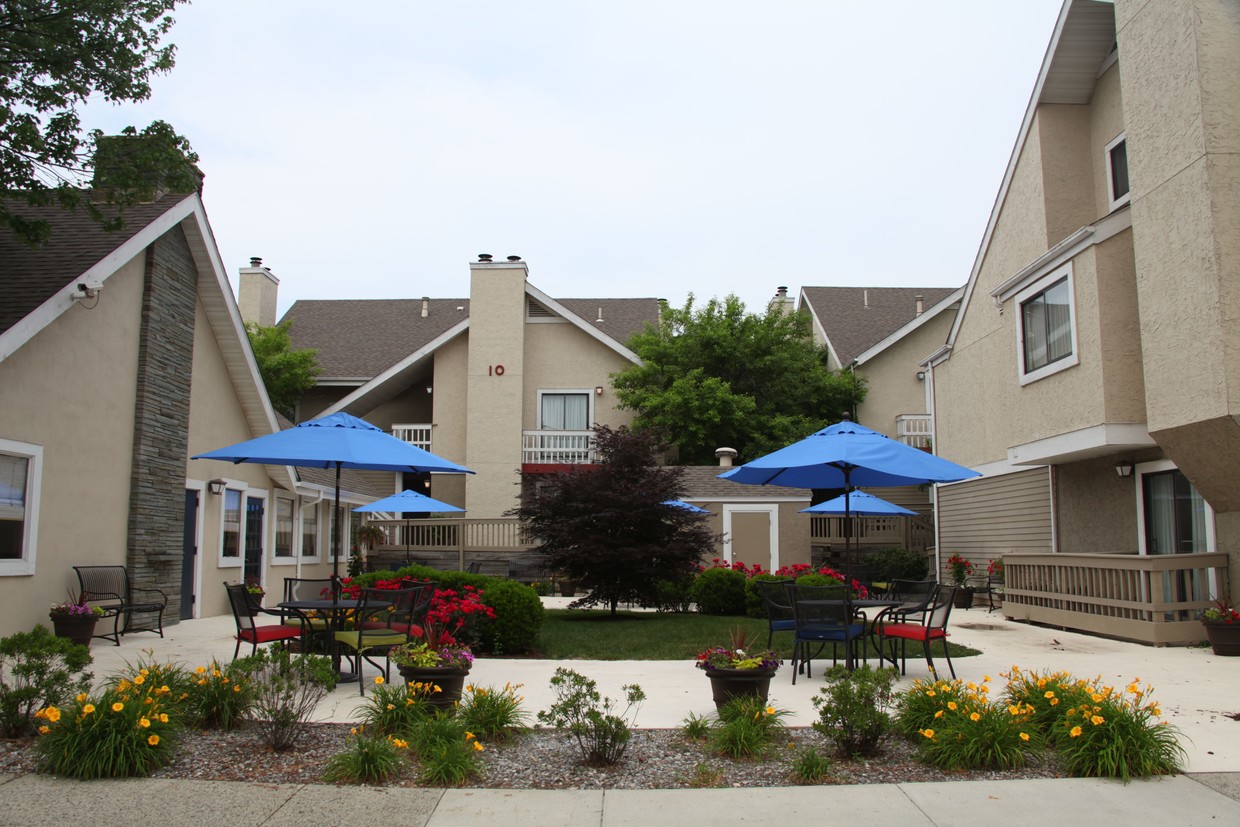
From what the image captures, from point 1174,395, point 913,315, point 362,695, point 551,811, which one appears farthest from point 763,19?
point 913,315

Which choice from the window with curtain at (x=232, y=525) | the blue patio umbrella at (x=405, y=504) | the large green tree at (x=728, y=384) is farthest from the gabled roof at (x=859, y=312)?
the window with curtain at (x=232, y=525)

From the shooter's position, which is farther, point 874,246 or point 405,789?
point 874,246

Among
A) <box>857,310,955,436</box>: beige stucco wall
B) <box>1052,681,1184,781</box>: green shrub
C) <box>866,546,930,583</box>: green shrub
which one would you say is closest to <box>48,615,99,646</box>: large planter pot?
<box>1052,681,1184,781</box>: green shrub

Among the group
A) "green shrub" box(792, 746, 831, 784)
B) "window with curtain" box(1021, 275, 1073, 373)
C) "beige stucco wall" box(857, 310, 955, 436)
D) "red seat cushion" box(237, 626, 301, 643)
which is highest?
"beige stucco wall" box(857, 310, 955, 436)

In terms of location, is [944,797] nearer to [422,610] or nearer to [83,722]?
[83,722]

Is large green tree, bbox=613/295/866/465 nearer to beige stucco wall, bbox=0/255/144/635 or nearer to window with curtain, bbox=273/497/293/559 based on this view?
window with curtain, bbox=273/497/293/559

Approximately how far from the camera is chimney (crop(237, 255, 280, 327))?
29484 millimetres

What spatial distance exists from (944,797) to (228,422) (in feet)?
46.5

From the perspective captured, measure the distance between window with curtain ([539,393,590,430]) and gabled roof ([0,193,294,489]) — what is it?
1148 centimetres

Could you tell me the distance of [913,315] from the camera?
1204 inches

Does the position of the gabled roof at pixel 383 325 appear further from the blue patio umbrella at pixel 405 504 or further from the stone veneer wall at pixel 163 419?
the stone veneer wall at pixel 163 419

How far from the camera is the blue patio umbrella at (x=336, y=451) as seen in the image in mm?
8797

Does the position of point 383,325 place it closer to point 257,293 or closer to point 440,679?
point 257,293

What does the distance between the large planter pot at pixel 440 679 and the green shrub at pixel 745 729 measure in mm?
1912
